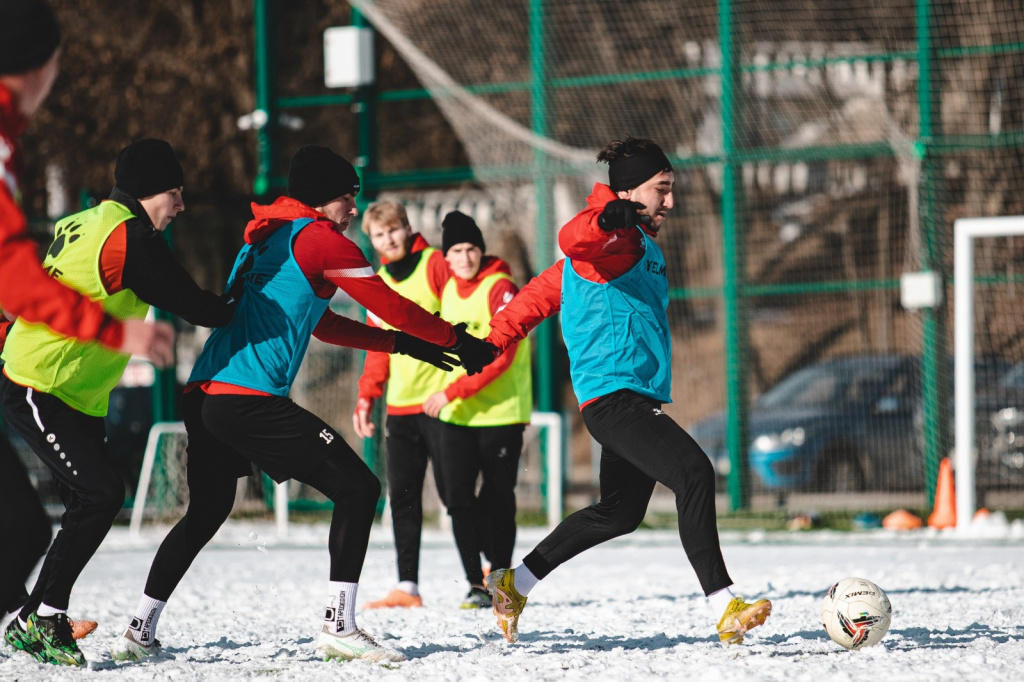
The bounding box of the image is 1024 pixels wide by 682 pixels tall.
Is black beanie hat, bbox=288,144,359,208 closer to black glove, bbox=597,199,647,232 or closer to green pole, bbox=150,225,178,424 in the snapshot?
black glove, bbox=597,199,647,232

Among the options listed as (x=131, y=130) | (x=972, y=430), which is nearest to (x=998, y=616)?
(x=972, y=430)

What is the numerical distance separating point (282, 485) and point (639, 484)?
22.2ft

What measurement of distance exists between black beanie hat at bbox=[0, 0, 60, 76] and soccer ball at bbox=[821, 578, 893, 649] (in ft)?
11.2

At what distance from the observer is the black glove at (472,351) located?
5.26 metres

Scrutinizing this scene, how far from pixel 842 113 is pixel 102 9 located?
11.4 meters

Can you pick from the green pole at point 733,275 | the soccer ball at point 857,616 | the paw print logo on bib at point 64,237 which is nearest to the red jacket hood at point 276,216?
the paw print logo on bib at point 64,237

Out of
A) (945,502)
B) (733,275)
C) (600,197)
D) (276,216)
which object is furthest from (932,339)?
(276,216)

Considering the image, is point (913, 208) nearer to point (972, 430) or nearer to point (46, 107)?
point (972, 430)

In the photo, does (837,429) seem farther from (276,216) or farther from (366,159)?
(276,216)

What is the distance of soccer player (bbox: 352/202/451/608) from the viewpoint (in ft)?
22.7

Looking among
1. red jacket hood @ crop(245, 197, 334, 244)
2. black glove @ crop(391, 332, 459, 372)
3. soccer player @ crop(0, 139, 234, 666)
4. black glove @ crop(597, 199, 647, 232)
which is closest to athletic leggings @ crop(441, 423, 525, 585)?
black glove @ crop(391, 332, 459, 372)

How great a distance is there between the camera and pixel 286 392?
16.6ft

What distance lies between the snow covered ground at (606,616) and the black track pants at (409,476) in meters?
0.33

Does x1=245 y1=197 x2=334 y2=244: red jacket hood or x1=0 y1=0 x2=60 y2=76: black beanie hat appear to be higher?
x1=0 y1=0 x2=60 y2=76: black beanie hat
